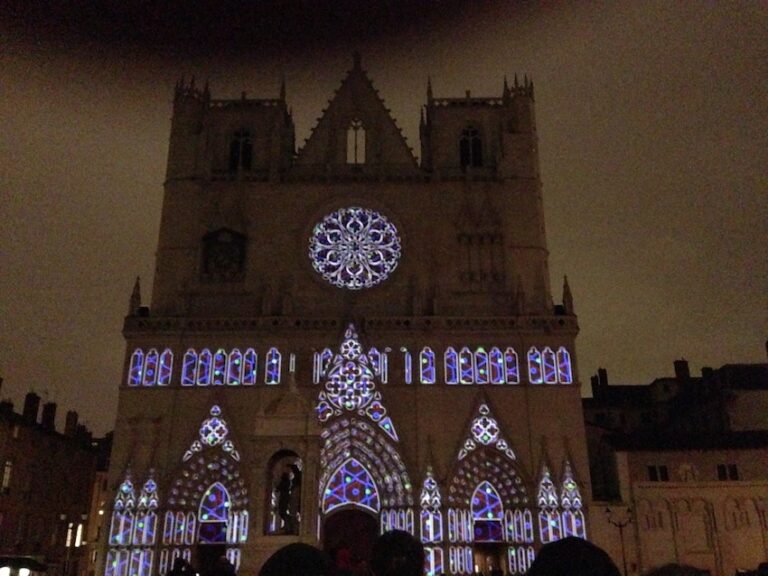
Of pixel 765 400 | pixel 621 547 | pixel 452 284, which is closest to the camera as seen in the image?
pixel 621 547

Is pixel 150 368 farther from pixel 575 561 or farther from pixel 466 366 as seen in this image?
pixel 575 561

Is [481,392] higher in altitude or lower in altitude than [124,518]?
higher

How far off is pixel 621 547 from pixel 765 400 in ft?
55.7

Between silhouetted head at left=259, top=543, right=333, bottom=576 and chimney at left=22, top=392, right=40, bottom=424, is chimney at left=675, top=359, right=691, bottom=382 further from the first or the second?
silhouetted head at left=259, top=543, right=333, bottom=576

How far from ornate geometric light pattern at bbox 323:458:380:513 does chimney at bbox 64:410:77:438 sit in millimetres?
22605

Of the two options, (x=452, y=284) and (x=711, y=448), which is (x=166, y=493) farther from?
(x=711, y=448)

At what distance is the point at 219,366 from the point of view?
3466 centimetres

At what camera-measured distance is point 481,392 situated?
3409cm

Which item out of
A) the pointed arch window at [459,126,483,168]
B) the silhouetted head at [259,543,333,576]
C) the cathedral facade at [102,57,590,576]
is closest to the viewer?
the silhouetted head at [259,543,333,576]

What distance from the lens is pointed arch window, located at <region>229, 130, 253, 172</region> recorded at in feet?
132

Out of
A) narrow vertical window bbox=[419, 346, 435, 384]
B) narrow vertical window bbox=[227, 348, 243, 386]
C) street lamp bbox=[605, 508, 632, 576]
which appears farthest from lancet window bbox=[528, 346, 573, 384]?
narrow vertical window bbox=[227, 348, 243, 386]

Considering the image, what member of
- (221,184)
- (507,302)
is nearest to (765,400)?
(507,302)

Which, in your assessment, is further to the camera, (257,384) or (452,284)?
(452,284)

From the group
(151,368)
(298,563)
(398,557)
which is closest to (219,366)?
(151,368)
